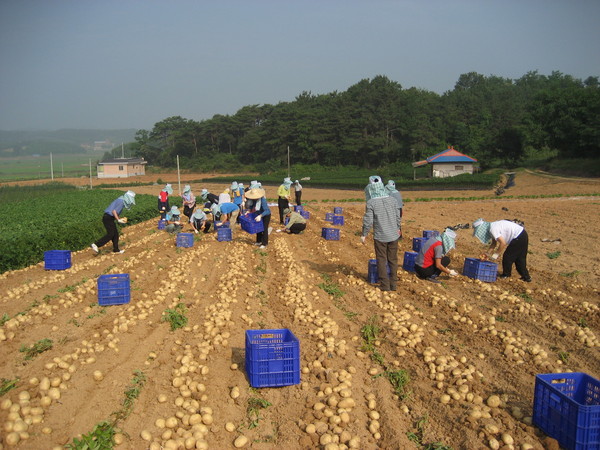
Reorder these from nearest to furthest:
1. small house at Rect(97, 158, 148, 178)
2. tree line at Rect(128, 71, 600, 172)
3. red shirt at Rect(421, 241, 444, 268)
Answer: red shirt at Rect(421, 241, 444, 268) → tree line at Rect(128, 71, 600, 172) → small house at Rect(97, 158, 148, 178)

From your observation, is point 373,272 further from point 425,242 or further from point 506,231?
point 506,231

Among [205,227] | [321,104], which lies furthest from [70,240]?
[321,104]

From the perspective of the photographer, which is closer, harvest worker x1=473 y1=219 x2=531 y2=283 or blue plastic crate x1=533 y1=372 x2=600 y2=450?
blue plastic crate x1=533 y1=372 x2=600 y2=450

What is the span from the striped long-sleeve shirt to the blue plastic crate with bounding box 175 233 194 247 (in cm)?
670

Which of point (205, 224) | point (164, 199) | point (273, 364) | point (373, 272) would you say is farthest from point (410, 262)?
point (164, 199)

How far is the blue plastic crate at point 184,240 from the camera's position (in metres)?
14.2

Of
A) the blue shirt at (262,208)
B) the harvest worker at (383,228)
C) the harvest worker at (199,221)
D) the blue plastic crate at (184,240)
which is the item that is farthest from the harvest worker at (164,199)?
the harvest worker at (383,228)

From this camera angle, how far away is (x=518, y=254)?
32.2 ft

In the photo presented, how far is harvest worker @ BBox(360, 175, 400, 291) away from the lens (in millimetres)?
8992

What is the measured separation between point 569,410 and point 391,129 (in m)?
64.5

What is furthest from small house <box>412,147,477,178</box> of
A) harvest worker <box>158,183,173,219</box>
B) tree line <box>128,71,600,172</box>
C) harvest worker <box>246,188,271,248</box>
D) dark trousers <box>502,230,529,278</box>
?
dark trousers <box>502,230,529,278</box>

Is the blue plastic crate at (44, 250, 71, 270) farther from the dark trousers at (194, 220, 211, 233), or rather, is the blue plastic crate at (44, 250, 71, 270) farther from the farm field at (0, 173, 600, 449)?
the dark trousers at (194, 220, 211, 233)

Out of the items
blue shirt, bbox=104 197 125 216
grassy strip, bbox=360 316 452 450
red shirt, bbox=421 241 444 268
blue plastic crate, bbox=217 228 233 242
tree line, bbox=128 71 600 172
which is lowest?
grassy strip, bbox=360 316 452 450

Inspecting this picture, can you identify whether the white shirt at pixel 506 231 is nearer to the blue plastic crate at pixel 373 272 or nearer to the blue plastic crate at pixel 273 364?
the blue plastic crate at pixel 373 272
